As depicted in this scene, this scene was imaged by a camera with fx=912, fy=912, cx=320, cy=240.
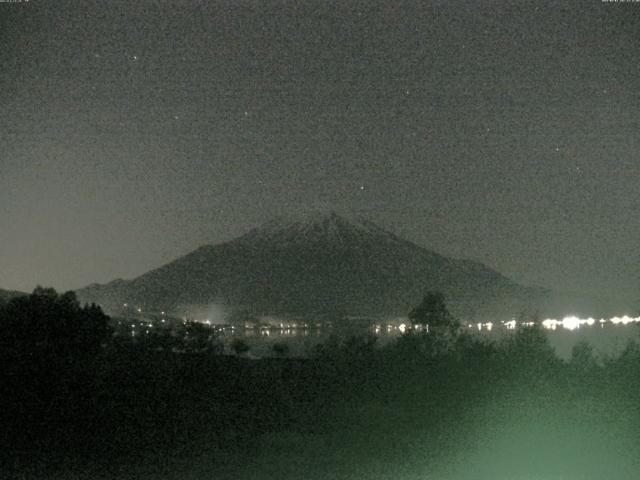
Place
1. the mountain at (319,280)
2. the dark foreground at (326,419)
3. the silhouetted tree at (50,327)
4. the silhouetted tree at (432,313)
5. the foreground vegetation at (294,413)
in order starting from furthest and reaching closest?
1. the mountain at (319,280)
2. the silhouetted tree at (432,313)
3. the silhouetted tree at (50,327)
4. the foreground vegetation at (294,413)
5. the dark foreground at (326,419)

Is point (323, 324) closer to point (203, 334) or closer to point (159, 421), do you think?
point (203, 334)

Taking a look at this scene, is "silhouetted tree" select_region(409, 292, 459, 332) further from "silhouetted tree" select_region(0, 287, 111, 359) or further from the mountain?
the mountain

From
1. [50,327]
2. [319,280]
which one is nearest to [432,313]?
[50,327]

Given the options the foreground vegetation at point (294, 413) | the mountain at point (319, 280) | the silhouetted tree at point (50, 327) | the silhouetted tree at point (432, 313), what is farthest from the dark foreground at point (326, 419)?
the mountain at point (319, 280)

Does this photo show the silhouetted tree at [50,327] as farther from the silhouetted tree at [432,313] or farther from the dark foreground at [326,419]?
the silhouetted tree at [432,313]

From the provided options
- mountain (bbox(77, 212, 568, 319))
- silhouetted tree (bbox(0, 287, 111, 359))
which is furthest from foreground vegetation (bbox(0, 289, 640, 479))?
mountain (bbox(77, 212, 568, 319))

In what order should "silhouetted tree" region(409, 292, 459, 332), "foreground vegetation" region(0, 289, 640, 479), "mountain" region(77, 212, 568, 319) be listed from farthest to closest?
1. "mountain" region(77, 212, 568, 319)
2. "silhouetted tree" region(409, 292, 459, 332)
3. "foreground vegetation" region(0, 289, 640, 479)
